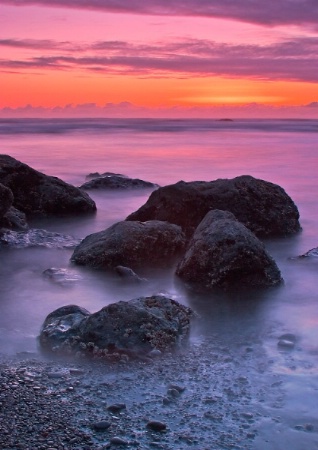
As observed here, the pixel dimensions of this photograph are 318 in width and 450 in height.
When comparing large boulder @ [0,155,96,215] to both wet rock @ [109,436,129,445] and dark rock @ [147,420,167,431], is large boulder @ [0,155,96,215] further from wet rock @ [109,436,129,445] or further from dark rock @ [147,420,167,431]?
wet rock @ [109,436,129,445]

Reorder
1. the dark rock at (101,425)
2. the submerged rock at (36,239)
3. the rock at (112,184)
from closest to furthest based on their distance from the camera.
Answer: the dark rock at (101,425) → the submerged rock at (36,239) → the rock at (112,184)

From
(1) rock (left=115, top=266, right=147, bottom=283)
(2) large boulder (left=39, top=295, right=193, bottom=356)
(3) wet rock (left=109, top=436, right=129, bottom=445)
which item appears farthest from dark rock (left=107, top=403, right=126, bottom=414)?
(1) rock (left=115, top=266, right=147, bottom=283)

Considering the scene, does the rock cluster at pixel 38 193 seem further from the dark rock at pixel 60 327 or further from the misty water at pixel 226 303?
the dark rock at pixel 60 327

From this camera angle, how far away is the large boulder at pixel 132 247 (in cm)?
667

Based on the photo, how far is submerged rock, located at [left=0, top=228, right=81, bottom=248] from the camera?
773cm

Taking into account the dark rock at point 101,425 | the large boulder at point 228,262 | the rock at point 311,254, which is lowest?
the dark rock at point 101,425

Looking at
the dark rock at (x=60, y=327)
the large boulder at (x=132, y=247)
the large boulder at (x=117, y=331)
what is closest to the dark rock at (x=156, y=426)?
the large boulder at (x=117, y=331)

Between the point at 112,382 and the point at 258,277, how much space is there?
8.14 feet

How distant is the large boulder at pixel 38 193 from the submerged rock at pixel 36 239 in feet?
4.97

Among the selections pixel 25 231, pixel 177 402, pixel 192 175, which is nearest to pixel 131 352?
pixel 177 402

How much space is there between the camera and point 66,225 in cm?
927

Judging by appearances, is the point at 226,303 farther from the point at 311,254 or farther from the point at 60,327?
the point at 311,254

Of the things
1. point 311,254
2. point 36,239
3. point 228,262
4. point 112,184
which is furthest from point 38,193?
point 228,262

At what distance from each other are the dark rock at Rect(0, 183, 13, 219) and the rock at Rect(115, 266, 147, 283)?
2.30m
